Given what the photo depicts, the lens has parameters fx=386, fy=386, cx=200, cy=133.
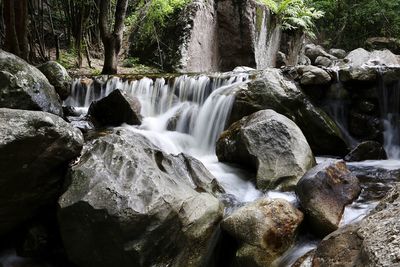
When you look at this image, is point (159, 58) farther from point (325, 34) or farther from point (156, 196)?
point (325, 34)

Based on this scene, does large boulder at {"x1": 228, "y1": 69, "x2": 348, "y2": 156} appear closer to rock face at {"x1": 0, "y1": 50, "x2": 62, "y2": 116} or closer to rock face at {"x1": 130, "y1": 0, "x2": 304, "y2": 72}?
rock face at {"x1": 0, "y1": 50, "x2": 62, "y2": 116}

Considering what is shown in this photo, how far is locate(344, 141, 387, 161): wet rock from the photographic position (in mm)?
6301

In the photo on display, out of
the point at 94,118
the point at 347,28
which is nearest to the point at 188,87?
the point at 94,118

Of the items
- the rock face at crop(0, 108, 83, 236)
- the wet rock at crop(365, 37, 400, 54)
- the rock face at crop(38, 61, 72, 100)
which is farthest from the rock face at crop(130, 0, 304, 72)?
the rock face at crop(0, 108, 83, 236)

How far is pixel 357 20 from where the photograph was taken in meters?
18.4

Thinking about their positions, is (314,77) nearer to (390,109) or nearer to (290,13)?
(390,109)

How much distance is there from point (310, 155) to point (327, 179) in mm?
1277

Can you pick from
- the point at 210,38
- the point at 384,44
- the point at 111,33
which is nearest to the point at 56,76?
the point at 111,33

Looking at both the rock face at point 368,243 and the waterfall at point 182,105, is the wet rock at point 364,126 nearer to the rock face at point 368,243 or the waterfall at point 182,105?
the waterfall at point 182,105

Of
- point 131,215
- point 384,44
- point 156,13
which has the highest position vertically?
point 156,13

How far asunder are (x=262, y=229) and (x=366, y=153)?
3.68 m

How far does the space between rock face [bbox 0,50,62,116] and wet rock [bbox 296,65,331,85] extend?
4413 mm

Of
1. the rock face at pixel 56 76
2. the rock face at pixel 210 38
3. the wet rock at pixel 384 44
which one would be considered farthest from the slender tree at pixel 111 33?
the wet rock at pixel 384 44

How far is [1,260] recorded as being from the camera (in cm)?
371
